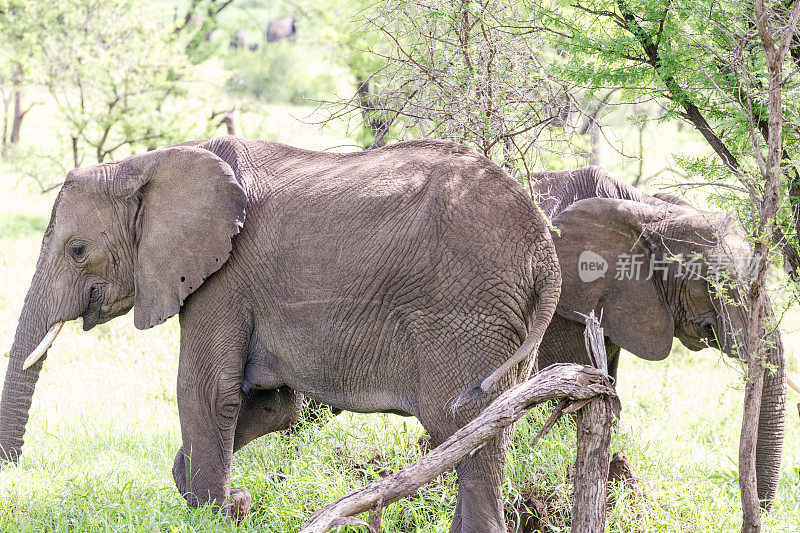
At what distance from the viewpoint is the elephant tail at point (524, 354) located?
12.2 feet

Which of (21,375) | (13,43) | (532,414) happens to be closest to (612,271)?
(532,414)

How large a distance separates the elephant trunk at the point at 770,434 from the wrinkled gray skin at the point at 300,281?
2010 millimetres

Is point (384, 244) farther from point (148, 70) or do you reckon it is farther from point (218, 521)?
point (148, 70)

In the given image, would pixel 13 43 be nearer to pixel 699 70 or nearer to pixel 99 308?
pixel 99 308

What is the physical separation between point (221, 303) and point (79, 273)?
33.6 inches

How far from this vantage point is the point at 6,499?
491cm

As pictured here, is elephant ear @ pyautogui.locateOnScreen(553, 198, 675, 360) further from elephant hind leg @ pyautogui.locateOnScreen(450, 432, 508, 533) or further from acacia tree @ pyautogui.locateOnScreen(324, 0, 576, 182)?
elephant hind leg @ pyautogui.locateOnScreen(450, 432, 508, 533)

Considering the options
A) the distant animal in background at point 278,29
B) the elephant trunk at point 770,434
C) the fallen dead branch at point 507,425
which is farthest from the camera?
the distant animal in background at point 278,29

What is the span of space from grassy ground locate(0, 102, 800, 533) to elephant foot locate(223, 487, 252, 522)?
6 cm

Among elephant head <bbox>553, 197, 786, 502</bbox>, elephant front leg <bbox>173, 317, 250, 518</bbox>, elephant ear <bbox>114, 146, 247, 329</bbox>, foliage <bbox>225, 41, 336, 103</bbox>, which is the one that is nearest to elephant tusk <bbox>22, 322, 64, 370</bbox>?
elephant ear <bbox>114, 146, 247, 329</bbox>

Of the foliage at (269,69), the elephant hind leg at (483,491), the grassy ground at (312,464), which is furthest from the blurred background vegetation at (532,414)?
the foliage at (269,69)

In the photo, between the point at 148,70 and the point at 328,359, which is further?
the point at 148,70

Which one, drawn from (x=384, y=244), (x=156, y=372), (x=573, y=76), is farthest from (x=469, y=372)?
(x=156, y=372)

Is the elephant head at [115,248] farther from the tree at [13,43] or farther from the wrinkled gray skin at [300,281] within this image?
the tree at [13,43]
